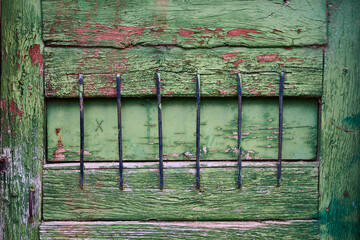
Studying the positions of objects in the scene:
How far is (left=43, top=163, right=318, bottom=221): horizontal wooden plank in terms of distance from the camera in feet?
3.25

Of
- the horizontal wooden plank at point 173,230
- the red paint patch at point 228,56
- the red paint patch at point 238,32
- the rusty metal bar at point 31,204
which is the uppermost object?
the red paint patch at point 238,32

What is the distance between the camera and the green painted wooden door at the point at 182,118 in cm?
98

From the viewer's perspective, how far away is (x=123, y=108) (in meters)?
0.99

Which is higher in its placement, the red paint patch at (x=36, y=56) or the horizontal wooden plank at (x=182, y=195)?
the red paint patch at (x=36, y=56)

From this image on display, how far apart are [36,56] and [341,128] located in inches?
42.5

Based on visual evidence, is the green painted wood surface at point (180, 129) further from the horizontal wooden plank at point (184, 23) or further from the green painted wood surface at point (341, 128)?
the horizontal wooden plank at point (184, 23)

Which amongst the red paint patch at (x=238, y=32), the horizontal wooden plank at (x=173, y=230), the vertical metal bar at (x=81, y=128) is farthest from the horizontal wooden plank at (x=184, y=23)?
the horizontal wooden plank at (x=173, y=230)

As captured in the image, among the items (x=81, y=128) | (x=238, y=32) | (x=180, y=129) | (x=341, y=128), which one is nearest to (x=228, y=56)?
(x=238, y=32)

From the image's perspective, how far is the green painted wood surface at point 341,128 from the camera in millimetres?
973

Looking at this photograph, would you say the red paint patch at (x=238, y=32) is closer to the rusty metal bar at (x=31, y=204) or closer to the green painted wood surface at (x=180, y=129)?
the green painted wood surface at (x=180, y=129)

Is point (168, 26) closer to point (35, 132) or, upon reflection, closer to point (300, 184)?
point (35, 132)

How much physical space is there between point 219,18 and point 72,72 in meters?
0.54

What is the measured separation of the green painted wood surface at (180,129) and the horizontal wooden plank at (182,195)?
0.06 meters

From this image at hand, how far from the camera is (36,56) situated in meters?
0.97
